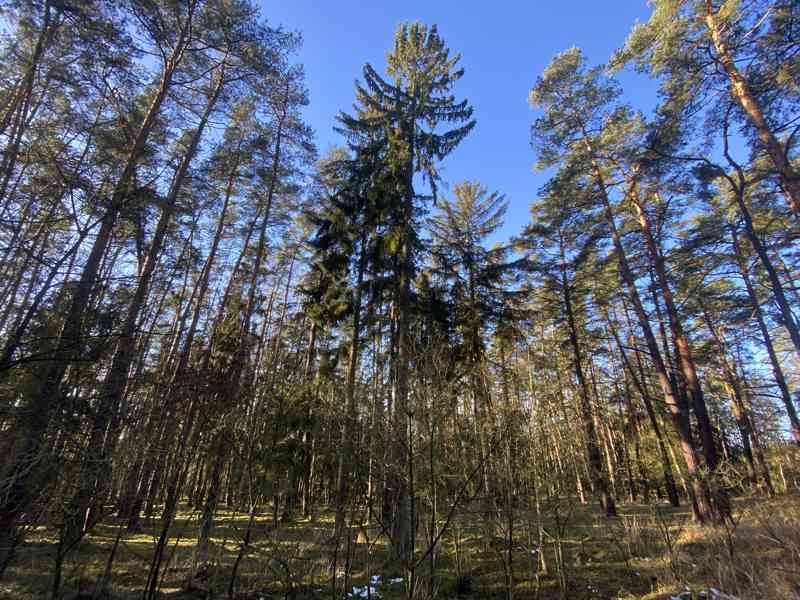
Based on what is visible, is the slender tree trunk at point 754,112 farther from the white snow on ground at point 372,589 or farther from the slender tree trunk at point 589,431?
the white snow on ground at point 372,589

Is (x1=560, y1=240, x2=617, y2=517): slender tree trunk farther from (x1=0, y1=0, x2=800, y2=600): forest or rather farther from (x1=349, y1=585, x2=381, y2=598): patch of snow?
(x1=349, y1=585, x2=381, y2=598): patch of snow

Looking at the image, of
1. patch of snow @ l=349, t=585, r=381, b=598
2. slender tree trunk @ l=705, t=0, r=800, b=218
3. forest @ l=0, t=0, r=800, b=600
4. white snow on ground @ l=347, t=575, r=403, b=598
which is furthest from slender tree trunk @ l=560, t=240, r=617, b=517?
slender tree trunk @ l=705, t=0, r=800, b=218

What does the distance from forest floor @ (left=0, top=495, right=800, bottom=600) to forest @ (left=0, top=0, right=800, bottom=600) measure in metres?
0.07

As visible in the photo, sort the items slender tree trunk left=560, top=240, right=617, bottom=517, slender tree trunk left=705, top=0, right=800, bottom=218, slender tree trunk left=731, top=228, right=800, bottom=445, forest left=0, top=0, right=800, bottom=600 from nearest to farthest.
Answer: forest left=0, top=0, right=800, bottom=600 → slender tree trunk left=705, top=0, right=800, bottom=218 → slender tree trunk left=560, top=240, right=617, bottom=517 → slender tree trunk left=731, top=228, right=800, bottom=445

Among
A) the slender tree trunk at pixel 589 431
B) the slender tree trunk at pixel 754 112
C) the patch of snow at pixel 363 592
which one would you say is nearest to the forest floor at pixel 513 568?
the patch of snow at pixel 363 592

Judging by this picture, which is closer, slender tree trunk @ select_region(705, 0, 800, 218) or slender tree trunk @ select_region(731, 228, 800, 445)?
slender tree trunk @ select_region(705, 0, 800, 218)

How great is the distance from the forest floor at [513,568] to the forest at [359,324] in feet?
0.23

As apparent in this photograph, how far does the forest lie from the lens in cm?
446

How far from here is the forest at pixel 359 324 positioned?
446 cm

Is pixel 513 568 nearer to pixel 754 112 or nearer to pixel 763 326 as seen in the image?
pixel 754 112

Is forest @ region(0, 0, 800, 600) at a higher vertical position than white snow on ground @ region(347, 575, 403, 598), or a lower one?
higher

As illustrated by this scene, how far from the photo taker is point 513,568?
663 centimetres

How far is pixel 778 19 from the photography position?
22.8 ft

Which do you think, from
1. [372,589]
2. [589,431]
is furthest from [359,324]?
[589,431]
